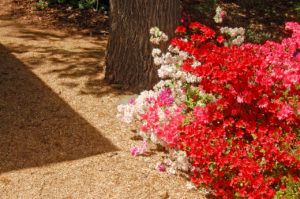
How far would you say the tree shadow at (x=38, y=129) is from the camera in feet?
11.6

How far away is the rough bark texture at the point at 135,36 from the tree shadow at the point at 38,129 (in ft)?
3.28

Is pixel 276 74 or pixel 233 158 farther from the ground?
pixel 276 74

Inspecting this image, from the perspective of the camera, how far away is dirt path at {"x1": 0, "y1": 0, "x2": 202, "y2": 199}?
3191mm

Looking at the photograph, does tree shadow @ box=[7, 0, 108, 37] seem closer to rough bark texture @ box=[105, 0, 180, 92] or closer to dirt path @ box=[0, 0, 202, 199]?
dirt path @ box=[0, 0, 202, 199]

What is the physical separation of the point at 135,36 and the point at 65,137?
175 cm

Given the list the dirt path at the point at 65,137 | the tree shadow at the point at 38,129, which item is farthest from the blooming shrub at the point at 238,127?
the tree shadow at the point at 38,129

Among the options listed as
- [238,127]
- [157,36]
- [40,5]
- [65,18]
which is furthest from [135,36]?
[40,5]

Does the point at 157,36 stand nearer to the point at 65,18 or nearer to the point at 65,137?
the point at 65,137

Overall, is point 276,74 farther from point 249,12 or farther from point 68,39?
point 249,12

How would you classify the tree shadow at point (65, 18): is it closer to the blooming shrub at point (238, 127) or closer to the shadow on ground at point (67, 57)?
the shadow on ground at point (67, 57)

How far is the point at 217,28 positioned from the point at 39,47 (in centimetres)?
427

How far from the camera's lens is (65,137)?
389cm

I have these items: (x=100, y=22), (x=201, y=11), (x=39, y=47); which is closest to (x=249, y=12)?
(x=201, y=11)

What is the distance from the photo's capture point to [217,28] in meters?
8.00
